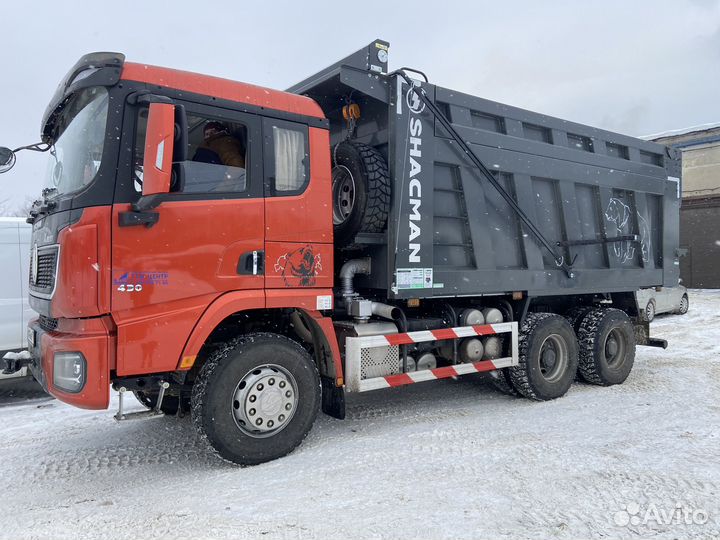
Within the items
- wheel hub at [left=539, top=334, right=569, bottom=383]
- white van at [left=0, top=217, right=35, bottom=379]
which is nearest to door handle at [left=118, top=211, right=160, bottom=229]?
white van at [left=0, top=217, right=35, bottom=379]

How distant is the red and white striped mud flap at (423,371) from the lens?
15.7ft

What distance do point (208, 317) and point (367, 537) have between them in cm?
185

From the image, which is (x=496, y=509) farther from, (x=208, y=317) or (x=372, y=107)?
(x=372, y=107)

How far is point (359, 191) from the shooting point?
498 centimetres

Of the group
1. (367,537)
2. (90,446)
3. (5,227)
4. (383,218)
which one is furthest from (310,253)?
(5,227)

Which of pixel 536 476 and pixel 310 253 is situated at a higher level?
pixel 310 253

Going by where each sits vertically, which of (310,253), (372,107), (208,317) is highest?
(372,107)

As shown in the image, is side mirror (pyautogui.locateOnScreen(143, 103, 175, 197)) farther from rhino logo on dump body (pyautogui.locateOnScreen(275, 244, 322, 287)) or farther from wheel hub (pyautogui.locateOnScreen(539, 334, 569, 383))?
wheel hub (pyautogui.locateOnScreen(539, 334, 569, 383))

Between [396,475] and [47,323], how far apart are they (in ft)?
9.37

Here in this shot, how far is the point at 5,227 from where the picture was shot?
6828 millimetres

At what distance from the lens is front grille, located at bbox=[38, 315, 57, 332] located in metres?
4.03

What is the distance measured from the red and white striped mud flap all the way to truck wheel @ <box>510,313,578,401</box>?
19 centimetres

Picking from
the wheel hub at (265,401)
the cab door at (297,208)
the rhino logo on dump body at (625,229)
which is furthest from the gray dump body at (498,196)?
the wheel hub at (265,401)

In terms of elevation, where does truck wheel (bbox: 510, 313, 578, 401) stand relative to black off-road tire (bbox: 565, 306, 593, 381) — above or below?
below
